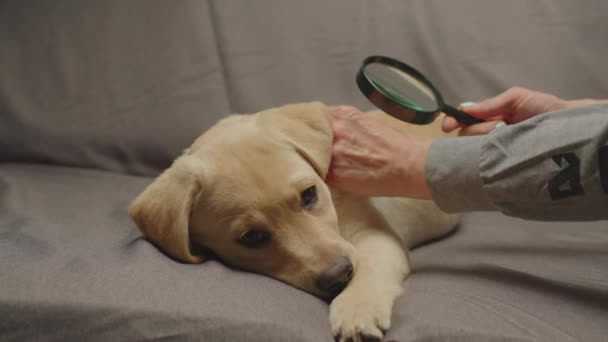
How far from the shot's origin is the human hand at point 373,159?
1.53m

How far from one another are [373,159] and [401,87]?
258mm

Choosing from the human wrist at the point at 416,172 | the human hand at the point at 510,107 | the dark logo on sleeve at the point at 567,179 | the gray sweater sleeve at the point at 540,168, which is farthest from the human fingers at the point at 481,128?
the dark logo on sleeve at the point at 567,179

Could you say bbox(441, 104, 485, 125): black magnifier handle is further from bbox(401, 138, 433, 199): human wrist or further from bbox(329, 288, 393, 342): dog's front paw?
bbox(329, 288, 393, 342): dog's front paw

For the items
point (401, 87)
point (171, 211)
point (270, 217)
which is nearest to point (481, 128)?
point (401, 87)

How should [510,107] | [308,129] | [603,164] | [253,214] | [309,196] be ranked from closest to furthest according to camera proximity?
[603,164] < [253,214] < [309,196] < [308,129] < [510,107]

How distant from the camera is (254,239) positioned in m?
1.52

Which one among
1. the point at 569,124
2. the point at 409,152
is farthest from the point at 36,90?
the point at 569,124

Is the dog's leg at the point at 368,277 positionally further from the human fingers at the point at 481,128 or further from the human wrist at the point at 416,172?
the human fingers at the point at 481,128

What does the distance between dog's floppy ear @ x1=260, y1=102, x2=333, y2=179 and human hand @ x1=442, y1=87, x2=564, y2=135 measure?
509 millimetres

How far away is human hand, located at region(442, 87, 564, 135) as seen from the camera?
2.00 m

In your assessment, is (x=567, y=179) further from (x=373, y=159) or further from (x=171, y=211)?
(x=171, y=211)

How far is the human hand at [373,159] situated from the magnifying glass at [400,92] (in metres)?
0.08

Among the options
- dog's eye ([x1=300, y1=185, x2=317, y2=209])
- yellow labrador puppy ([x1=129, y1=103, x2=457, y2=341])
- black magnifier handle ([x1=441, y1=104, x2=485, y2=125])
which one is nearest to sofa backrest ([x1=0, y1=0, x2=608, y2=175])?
black magnifier handle ([x1=441, y1=104, x2=485, y2=125])

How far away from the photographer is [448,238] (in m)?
1.91
